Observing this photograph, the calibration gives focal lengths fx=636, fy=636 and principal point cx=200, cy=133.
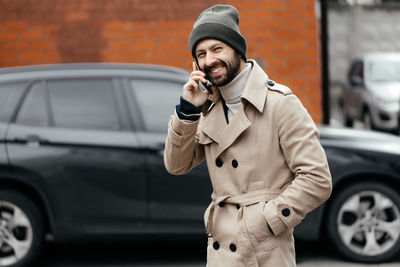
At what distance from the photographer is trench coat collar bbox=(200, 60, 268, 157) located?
2.27 metres

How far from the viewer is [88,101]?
16.2 ft

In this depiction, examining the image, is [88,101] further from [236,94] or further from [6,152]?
[236,94]

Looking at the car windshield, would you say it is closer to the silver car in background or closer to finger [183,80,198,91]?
the silver car in background

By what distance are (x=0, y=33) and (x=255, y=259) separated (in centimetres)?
721

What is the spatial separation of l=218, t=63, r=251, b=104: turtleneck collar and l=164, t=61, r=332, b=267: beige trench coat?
0.03 meters

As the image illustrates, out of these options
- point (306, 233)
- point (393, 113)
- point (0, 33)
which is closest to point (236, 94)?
point (306, 233)

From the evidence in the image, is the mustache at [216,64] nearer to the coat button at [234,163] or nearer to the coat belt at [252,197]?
the coat button at [234,163]

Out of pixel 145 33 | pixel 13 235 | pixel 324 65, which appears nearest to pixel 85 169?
pixel 13 235

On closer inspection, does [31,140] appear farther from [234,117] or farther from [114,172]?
[234,117]

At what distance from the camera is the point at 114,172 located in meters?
4.69

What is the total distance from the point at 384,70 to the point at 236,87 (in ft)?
37.8

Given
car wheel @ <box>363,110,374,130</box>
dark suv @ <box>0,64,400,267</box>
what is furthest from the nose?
car wheel @ <box>363,110,374,130</box>

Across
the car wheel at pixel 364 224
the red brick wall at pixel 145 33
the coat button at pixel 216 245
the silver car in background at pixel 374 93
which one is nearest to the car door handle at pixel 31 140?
the car wheel at pixel 364 224

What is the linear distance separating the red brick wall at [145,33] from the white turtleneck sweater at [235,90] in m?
6.29
